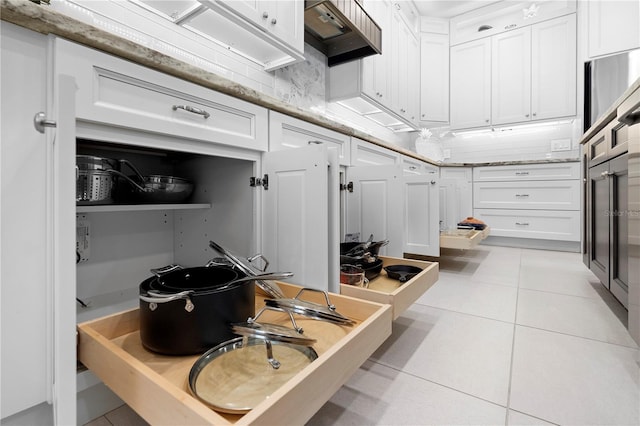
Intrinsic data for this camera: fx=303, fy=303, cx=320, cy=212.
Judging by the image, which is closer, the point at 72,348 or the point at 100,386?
the point at 72,348

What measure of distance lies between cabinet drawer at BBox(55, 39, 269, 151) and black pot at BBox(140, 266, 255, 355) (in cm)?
42

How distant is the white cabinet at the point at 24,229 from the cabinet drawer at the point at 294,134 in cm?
65

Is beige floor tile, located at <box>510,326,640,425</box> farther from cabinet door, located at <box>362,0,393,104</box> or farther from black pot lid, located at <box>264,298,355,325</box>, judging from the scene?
cabinet door, located at <box>362,0,393,104</box>

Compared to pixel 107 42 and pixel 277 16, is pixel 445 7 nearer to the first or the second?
pixel 277 16

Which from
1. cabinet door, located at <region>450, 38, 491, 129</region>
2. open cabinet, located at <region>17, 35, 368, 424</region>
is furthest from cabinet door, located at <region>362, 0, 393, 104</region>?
open cabinet, located at <region>17, 35, 368, 424</region>

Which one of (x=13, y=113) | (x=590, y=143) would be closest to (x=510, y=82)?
(x=590, y=143)

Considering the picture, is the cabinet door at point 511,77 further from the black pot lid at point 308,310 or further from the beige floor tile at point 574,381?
the black pot lid at point 308,310

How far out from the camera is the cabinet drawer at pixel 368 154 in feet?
5.60

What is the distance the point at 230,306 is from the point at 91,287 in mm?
821

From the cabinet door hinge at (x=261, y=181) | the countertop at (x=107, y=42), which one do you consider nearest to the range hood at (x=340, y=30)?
the countertop at (x=107, y=42)

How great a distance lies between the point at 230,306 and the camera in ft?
2.25

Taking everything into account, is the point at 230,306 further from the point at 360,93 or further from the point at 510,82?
the point at 510,82

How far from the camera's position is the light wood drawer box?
41 cm

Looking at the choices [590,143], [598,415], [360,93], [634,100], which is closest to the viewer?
[598,415]
